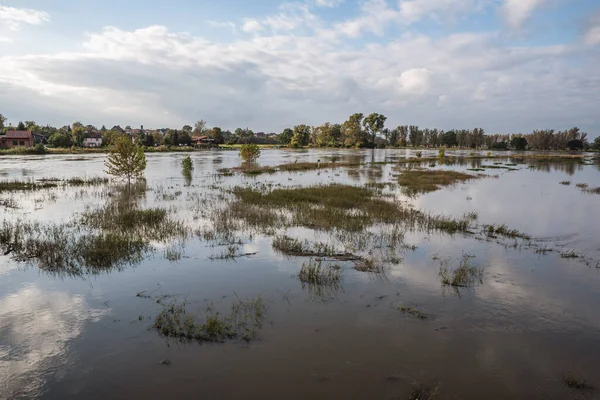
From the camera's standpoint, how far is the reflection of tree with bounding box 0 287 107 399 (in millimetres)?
7090

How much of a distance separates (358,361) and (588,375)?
16.8ft

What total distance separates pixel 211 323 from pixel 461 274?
30.3 feet

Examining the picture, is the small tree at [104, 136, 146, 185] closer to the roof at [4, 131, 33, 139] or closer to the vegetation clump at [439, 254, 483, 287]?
the vegetation clump at [439, 254, 483, 287]

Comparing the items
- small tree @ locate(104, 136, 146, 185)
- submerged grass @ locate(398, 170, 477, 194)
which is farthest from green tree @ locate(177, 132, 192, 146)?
submerged grass @ locate(398, 170, 477, 194)

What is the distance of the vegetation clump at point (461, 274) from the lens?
12.3m

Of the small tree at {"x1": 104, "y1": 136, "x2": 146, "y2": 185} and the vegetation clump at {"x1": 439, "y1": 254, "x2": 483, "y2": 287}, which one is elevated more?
the small tree at {"x1": 104, "y1": 136, "x2": 146, "y2": 185}

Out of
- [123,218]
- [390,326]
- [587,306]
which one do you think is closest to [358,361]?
[390,326]

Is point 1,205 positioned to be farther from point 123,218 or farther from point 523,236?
point 523,236

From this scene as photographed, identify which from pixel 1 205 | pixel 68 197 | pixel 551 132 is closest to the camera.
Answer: pixel 1 205

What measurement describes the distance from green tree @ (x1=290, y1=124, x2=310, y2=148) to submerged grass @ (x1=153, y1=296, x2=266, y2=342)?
16243 cm

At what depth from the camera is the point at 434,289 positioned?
464 inches

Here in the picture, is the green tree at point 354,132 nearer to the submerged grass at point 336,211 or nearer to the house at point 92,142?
the house at point 92,142

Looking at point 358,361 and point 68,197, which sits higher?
point 68,197

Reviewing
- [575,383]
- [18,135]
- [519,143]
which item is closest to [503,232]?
[575,383]
